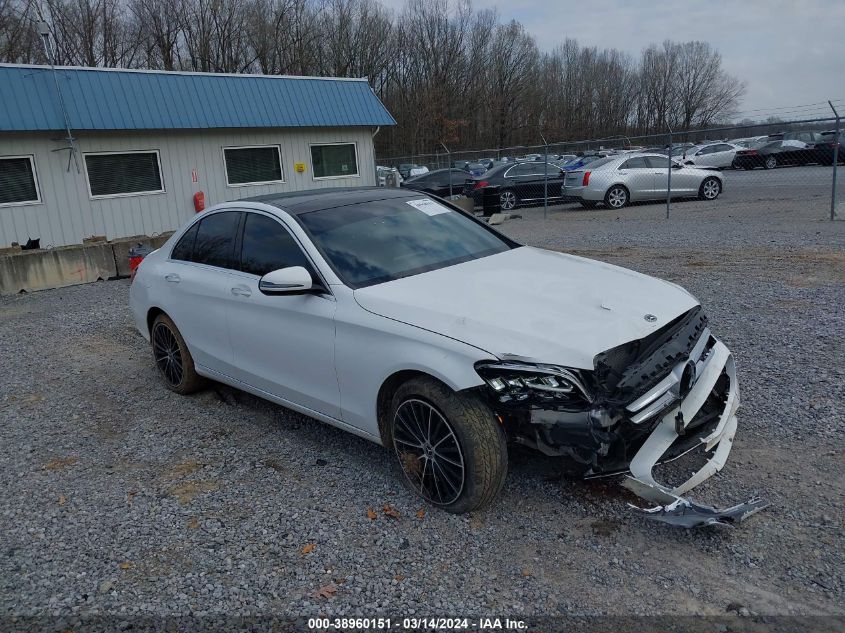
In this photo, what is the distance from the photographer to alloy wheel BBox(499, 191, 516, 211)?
19891mm

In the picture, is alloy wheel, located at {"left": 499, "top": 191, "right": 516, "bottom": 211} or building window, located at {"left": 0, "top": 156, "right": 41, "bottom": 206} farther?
alloy wheel, located at {"left": 499, "top": 191, "right": 516, "bottom": 211}

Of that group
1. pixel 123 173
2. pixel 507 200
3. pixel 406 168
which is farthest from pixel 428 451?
pixel 406 168

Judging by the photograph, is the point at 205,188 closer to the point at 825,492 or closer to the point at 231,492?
the point at 231,492

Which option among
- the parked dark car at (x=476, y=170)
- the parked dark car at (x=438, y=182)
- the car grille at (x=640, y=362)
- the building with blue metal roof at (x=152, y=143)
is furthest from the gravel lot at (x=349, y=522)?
the parked dark car at (x=476, y=170)

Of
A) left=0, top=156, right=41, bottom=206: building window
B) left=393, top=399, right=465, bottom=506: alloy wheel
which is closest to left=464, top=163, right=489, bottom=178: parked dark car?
left=0, top=156, right=41, bottom=206: building window

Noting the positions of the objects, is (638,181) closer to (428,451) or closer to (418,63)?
(428,451)

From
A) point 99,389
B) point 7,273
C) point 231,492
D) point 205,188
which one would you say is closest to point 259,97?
point 205,188

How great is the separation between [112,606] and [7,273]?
9.92 m

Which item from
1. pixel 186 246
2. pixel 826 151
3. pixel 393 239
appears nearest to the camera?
pixel 393 239

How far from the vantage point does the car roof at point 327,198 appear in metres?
4.45

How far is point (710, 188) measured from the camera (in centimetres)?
1838

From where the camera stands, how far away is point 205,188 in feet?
50.4

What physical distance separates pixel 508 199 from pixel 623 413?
17553 millimetres

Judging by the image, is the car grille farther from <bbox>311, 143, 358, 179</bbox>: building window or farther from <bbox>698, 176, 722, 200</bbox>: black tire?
<bbox>698, 176, 722, 200</bbox>: black tire
